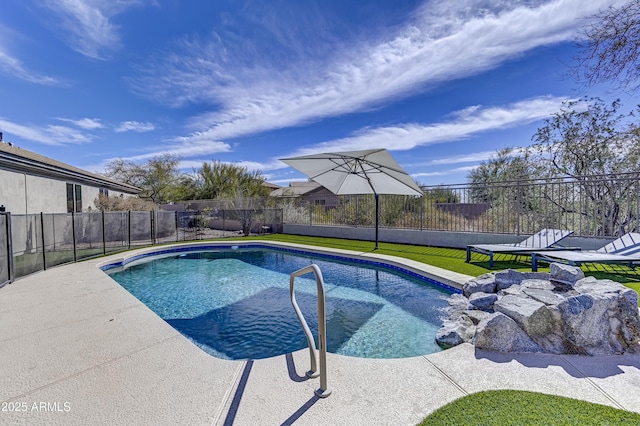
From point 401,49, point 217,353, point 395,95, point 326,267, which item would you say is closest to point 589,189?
point 401,49

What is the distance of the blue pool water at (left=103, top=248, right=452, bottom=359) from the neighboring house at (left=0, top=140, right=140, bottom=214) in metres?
4.21

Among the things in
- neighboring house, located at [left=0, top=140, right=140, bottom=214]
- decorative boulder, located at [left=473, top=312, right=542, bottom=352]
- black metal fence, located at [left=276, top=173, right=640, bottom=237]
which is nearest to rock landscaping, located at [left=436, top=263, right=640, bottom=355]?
decorative boulder, located at [left=473, top=312, right=542, bottom=352]

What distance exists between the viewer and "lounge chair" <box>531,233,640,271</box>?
5.93 metres

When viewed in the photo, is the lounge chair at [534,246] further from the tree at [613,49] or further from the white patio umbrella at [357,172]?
the tree at [613,49]

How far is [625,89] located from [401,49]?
19.6ft

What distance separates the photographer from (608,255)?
6.33 meters

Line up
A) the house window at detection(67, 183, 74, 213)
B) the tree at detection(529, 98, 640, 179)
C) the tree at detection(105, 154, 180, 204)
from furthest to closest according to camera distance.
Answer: the tree at detection(105, 154, 180, 204)
the house window at detection(67, 183, 74, 213)
the tree at detection(529, 98, 640, 179)

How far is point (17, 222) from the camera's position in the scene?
6992mm

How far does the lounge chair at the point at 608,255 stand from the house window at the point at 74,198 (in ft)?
59.0

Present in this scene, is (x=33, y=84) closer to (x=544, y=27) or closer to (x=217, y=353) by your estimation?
(x=217, y=353)

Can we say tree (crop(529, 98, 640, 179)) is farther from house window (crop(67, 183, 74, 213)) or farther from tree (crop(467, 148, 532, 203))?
house window (crop(67, 183, 74, 213))

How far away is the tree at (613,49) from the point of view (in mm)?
4391

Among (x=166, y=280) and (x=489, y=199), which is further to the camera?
(x=489, y=199)

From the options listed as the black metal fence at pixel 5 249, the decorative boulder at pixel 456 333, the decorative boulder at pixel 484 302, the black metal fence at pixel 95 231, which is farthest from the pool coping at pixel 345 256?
the black metal fence at pixel 5 249
